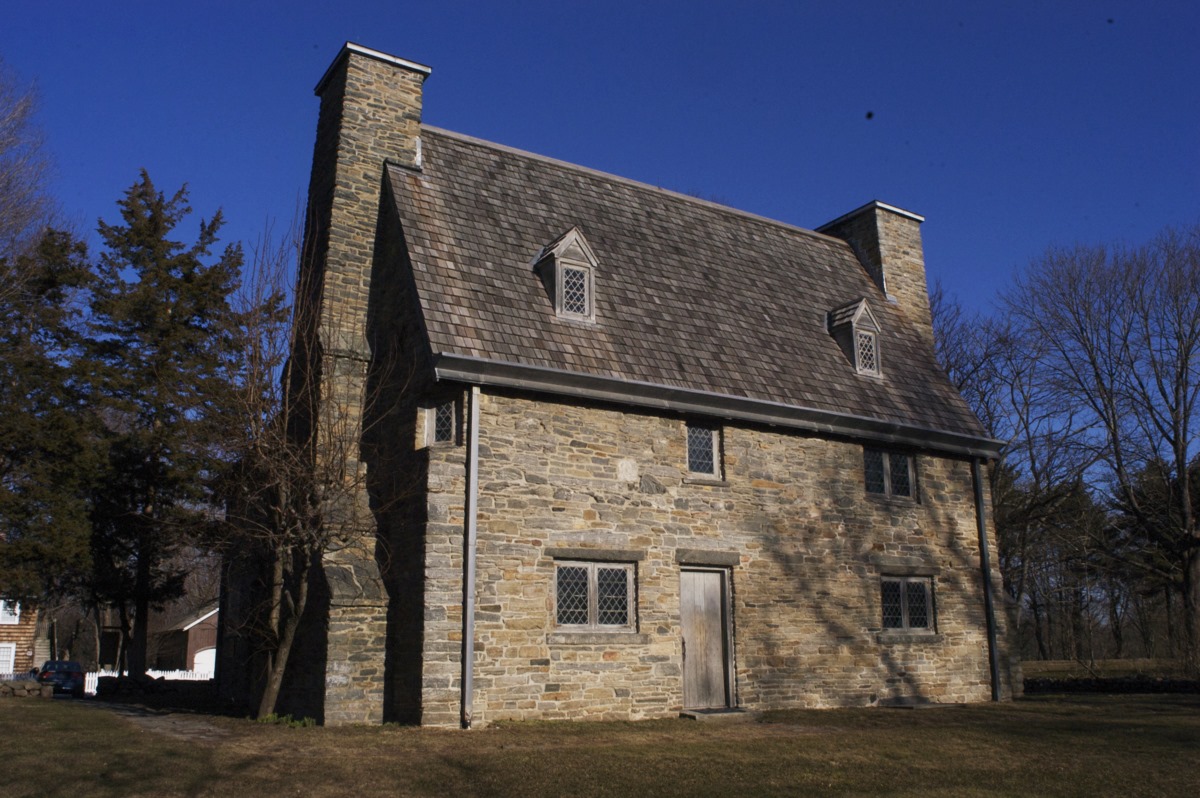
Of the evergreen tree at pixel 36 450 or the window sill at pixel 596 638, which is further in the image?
the evergreen tree at pixel 36 450

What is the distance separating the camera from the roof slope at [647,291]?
1448 cm

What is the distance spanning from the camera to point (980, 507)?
18766mm

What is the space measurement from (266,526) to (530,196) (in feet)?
23.3

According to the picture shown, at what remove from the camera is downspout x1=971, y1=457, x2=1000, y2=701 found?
17938mm

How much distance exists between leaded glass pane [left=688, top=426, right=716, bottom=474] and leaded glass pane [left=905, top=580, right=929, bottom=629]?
4663mm

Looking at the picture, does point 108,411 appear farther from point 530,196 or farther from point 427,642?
point 427,642

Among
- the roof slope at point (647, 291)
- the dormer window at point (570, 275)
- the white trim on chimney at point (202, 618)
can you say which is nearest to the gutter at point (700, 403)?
the roof slope at point (647, 291)

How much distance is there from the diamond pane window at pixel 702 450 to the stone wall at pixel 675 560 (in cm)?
23

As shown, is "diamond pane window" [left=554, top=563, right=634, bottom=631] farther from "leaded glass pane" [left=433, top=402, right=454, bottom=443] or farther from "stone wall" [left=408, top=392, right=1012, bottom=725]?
"leaded glass pane" [left=433, top=402, right=454, bottom=443]

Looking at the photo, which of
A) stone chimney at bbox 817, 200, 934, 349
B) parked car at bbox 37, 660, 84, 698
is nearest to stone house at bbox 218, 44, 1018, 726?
stone chimney at bbox 817, 200, 934, 349

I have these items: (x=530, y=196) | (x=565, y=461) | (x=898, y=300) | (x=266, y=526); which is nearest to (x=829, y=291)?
(x=898, y=300)

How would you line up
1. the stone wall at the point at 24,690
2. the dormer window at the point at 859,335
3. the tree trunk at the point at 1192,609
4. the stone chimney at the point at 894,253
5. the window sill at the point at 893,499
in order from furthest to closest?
the stone chimney at the point at 894,253 < the stone wall at the point at 24,690 < the tree trunk at the point at 1192,609 < the dormer window at the point at 859,335 < the window sill at the point at 893,499

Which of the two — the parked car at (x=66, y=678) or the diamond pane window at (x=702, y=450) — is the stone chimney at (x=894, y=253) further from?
the parked car at (x=66, y=678)

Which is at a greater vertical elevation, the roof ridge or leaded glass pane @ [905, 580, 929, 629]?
the roof ridge
